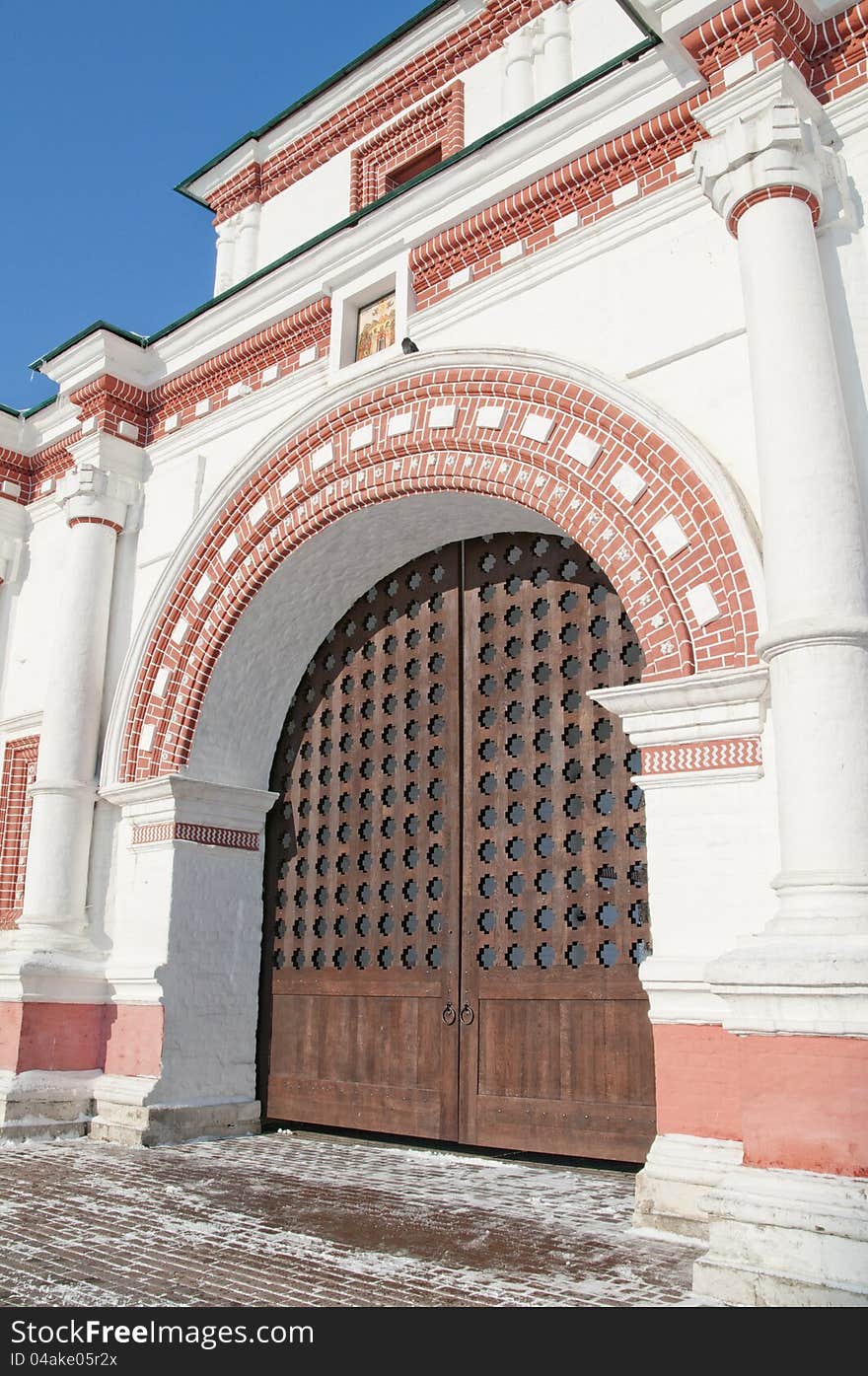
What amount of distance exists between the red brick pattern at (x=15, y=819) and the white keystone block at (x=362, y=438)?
344 cm

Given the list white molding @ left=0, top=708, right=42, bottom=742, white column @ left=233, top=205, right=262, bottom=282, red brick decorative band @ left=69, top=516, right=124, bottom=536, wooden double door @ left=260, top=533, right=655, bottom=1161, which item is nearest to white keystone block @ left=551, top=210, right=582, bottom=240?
wooden double door @ left=260, top=533, right=655, bottom=1161

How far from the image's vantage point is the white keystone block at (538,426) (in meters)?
5.64

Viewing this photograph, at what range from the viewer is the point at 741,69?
4.82 m

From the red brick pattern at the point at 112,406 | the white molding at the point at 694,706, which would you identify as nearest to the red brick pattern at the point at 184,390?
the red brick pattern at the point at 112,406

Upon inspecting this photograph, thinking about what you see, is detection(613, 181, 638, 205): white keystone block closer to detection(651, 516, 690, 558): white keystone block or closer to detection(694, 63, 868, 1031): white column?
detection(694, 63, 868, 1031): white column

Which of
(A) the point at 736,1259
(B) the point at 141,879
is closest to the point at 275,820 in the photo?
(B) the point at 141,879

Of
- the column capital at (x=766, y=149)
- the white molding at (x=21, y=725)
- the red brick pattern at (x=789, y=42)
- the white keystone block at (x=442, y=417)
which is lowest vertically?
the white molding at (x=21, y=725)

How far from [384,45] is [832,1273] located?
9.23m

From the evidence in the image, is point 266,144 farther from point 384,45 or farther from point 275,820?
point 275,820

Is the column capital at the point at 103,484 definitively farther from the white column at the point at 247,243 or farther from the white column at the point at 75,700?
the white column at the point at 247,243

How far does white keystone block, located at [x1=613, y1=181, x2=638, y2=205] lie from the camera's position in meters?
5.66

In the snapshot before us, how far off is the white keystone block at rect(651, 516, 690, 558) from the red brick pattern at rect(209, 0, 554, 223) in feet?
17.5

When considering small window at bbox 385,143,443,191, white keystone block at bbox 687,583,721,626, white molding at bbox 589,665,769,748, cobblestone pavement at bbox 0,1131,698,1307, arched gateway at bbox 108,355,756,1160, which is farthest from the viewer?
small window at bbox 385,143,443,191

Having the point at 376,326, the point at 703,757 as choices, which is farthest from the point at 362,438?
the point at 703,757
